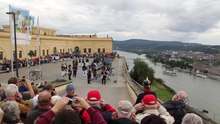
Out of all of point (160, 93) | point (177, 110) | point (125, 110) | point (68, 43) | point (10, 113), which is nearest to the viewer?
point (10, 113)

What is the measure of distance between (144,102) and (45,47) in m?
51.7

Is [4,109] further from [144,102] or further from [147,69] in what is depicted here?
Answer: [147,69]

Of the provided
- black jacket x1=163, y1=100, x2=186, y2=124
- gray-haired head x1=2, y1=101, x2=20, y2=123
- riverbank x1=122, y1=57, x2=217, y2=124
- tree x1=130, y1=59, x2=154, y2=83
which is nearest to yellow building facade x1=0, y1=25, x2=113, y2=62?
tree x1=130, y1=59, x2=154, y2=83

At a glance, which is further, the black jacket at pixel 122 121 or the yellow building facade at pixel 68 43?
the yellow building facade at pixel 68 43

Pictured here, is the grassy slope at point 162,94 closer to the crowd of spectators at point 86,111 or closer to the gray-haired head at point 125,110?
the crowd of spectators at point 86,111

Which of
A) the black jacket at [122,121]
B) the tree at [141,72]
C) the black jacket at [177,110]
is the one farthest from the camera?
the tree at [141,72]

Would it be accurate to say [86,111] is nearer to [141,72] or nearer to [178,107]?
[178,107]

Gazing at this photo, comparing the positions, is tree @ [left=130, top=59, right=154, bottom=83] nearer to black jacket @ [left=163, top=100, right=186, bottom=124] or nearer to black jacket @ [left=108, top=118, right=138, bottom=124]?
black jacket @ [left=163, top=100, right=186, bottom=124]

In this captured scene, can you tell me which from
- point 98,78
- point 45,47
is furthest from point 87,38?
point 98,78

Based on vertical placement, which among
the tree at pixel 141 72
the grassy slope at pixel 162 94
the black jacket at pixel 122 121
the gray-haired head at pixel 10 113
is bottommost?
the grassy slope at pixel 162 94

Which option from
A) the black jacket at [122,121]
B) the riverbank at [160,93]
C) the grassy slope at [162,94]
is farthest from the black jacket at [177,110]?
the grassy slope at [162,94]

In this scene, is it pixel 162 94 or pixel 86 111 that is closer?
pixel 86 111

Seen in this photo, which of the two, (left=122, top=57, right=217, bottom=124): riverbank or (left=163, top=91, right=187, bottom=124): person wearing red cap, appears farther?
(left=122, top=57, right=217, bottom=124): riverbank

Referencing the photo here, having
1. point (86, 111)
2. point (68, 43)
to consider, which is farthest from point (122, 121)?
point (68, 43)
